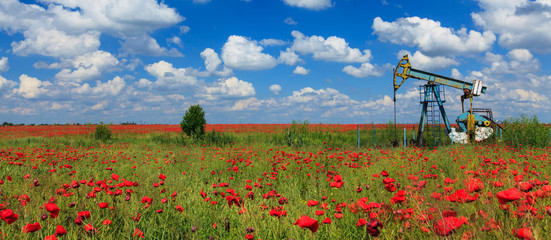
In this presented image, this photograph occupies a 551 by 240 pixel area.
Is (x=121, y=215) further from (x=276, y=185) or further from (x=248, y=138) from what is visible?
(x=248, y=138)

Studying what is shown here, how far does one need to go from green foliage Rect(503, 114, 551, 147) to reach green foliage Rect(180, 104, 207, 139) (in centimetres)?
1559

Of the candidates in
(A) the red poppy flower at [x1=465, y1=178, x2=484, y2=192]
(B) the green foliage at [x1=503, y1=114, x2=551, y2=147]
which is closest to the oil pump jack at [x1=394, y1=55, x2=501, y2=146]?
(B) the green foliage at [x1=503, y1=114, x2=551, y2=147]

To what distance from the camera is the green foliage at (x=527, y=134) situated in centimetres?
1302

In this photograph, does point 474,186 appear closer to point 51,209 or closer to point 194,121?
point 51,209

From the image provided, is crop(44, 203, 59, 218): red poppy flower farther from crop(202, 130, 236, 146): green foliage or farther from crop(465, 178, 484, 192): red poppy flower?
crop(202, 130, 236, 146): green foliage

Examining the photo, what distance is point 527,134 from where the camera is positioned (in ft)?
43.9

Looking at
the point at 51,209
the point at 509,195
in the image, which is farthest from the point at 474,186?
the point at 51,209

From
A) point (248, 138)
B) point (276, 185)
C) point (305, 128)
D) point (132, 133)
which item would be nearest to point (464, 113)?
point (305, 128)

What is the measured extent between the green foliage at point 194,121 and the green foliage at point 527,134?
51.1 ft

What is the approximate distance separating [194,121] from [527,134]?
16.7 metres

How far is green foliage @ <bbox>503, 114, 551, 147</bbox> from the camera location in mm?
13016

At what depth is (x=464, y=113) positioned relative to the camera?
59.9ft

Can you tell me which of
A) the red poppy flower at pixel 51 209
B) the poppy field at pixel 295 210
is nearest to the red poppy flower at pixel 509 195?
the poppy field at pixel 295 210

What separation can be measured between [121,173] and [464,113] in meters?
18.0
